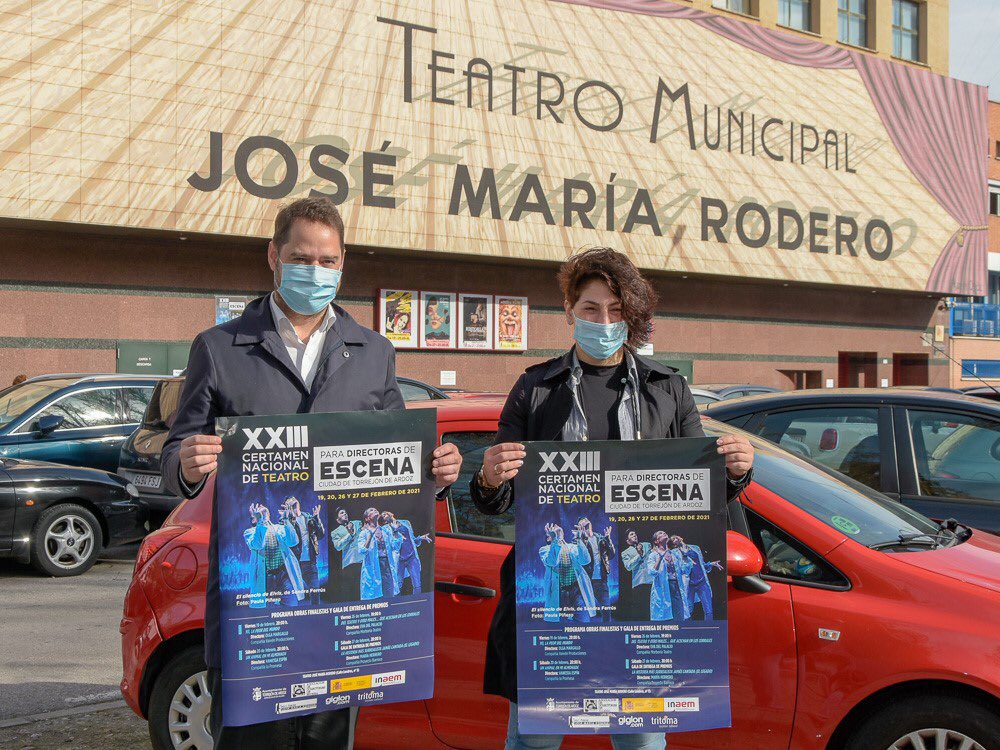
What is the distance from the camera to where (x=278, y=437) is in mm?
2641

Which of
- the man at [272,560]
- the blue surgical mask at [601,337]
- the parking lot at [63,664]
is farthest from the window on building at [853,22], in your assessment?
the man at [272,560]

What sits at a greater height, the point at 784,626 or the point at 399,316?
the point at 399,316

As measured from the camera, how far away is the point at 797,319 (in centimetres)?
3200

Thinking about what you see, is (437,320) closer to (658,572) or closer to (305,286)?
(305,286)

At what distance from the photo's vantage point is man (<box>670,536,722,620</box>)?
280cm

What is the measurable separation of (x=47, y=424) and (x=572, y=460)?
30.6 feet

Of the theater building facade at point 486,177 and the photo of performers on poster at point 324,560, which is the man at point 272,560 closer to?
the photo of performers on poster at point 324,560

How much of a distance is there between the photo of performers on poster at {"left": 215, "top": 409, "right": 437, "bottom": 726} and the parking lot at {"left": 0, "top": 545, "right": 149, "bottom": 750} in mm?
2368

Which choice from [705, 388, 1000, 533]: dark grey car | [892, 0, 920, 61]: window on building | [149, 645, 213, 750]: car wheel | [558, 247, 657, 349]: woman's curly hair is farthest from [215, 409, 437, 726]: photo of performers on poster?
[892, 0, 920, 61]: window on building

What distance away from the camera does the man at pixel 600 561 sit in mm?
2797

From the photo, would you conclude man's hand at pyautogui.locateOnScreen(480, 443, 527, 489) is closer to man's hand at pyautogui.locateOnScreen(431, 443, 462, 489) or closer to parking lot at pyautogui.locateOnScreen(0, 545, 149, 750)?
man's hand at pyautogui.locateOnScreen(431, 443, 462, 489)

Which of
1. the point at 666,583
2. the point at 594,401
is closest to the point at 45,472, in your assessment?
the point at 594,401

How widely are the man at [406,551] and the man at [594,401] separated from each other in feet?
0.75

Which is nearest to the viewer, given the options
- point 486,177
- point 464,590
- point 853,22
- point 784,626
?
point 784,626
